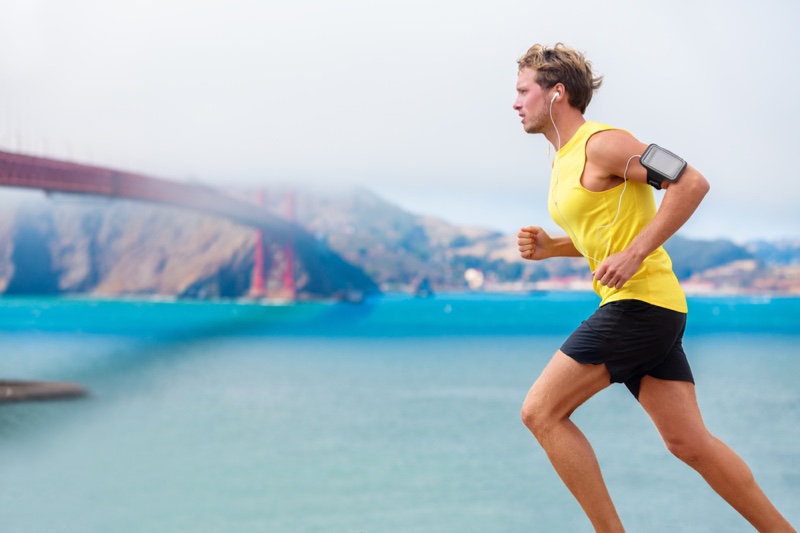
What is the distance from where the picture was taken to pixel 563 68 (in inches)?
78.4

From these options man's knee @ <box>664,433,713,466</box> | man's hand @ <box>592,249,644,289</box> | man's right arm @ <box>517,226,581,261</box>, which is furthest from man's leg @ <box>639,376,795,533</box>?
man's right arm @ <box>517,226,581,261</box>

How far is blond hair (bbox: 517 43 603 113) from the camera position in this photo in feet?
6.54

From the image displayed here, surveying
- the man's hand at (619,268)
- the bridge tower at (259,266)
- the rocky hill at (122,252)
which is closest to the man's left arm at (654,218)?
the man's hand at (619,268)

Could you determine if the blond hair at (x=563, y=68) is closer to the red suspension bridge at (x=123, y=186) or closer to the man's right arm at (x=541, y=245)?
the man's right arm at (x=541, y=245)

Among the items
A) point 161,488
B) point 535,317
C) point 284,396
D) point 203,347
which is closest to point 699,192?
point 161,488

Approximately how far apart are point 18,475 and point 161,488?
454cm

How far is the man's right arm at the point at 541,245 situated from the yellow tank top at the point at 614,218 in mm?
229

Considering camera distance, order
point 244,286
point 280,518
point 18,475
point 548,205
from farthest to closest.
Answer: point 244,286, point 18,475, point 280,518, point 548,205

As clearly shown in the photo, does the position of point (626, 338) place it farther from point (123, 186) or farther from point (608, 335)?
point (123, 186)

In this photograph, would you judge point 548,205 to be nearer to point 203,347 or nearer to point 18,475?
point 18,475

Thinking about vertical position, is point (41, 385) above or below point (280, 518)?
below

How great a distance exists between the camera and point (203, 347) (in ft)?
133

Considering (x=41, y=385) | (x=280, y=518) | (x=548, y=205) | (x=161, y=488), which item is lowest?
(x=41, y=385)

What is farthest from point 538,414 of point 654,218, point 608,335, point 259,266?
point 259,266
